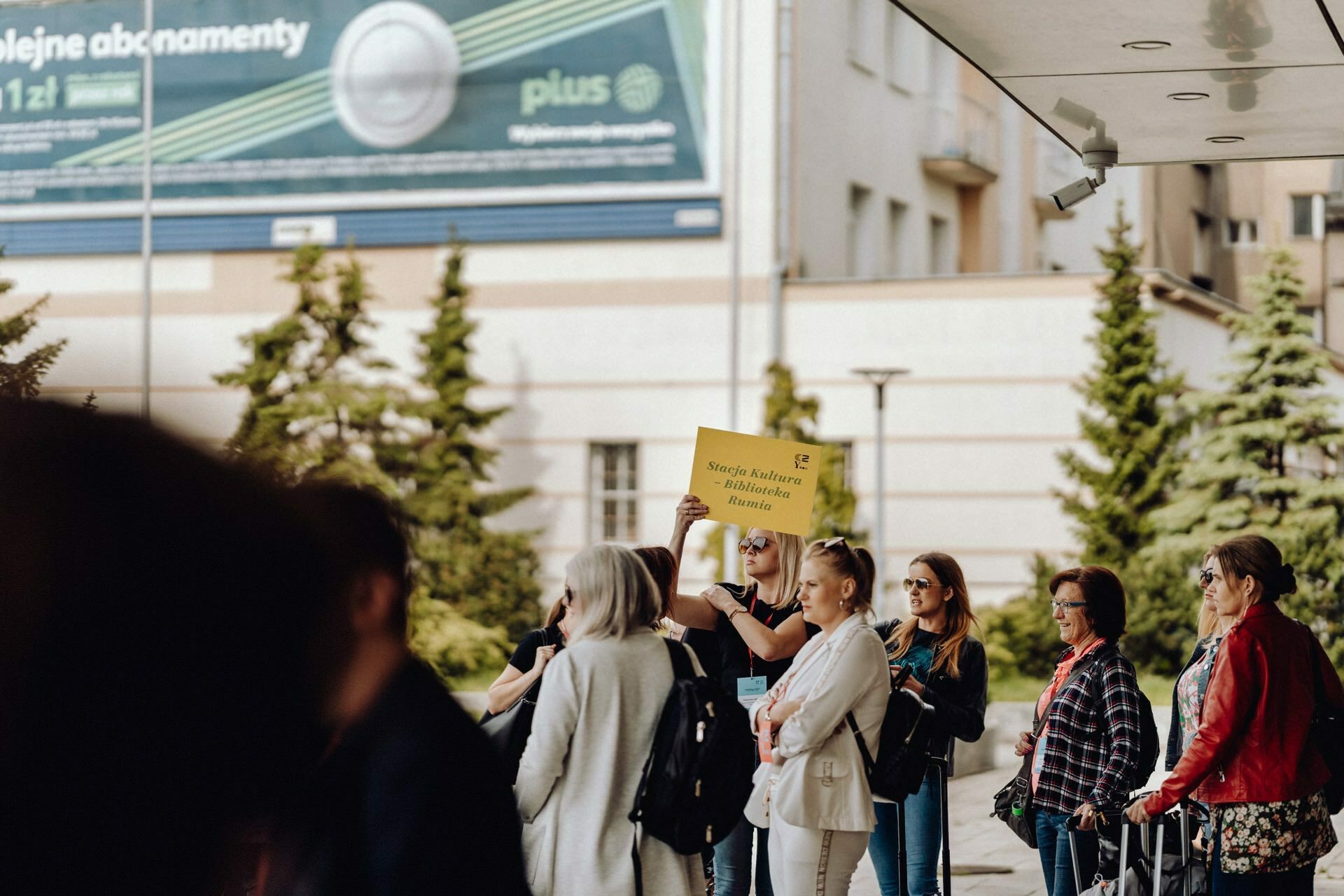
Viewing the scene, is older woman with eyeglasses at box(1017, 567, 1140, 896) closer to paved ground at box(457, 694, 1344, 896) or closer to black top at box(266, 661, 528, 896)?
paved ground at box(457, 694, 1344, 896)

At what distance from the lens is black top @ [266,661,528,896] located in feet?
5.37

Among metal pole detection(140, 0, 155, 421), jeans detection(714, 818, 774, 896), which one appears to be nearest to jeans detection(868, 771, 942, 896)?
jeans detection(714, 818, 774, 896)

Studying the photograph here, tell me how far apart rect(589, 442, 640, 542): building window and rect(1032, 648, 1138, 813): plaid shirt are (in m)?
23.4

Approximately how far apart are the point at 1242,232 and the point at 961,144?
34.4ft

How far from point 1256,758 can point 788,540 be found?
215 centimetres

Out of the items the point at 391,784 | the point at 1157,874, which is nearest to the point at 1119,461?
the point at 1157,874

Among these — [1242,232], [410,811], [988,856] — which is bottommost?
[988,856]

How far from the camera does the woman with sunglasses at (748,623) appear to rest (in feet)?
22.9

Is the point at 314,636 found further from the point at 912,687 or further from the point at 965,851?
the point at 965,851

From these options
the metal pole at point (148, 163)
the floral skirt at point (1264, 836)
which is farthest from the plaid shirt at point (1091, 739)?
the metal pole at point (148, 163)

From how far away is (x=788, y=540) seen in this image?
7.34 metres

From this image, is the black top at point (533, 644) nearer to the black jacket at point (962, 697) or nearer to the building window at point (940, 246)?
the black jacket at point (962, 697)

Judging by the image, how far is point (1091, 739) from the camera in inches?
263

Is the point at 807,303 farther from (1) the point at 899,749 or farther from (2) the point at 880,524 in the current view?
(1) the point at 899,749
